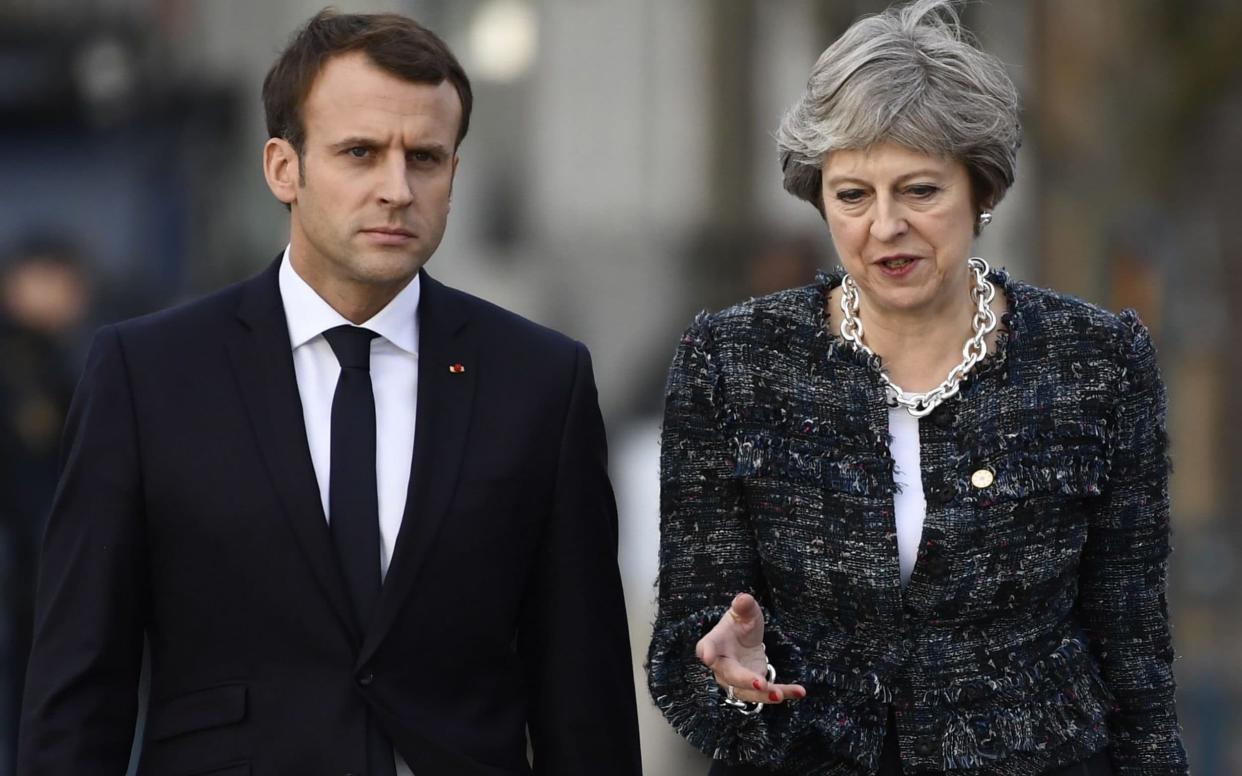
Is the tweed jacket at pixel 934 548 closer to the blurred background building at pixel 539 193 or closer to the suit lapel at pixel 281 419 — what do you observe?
the suit lapel at pixel 281 419

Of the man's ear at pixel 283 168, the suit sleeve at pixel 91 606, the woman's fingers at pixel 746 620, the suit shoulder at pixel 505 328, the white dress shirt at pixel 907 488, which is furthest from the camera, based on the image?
the suit shoulder at pixel 505 328

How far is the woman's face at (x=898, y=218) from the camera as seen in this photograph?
3670mm

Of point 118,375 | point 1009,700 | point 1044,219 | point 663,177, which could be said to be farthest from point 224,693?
point 1044,219

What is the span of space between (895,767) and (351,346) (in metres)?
1.16

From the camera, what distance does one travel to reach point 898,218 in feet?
12.0

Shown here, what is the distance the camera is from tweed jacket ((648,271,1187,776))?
370cm

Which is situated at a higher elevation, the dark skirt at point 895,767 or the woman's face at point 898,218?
the woman's face at point 898,218

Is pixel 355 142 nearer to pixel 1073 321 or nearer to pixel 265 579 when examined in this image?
pixel 265 579

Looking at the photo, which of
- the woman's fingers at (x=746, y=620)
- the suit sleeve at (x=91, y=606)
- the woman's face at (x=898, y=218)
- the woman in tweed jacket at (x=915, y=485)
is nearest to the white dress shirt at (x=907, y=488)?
the woman in tweed jacket at (x=915, y=485)

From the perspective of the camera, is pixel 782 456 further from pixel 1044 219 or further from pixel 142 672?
pixel 1044 219

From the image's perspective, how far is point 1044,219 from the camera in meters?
12.8

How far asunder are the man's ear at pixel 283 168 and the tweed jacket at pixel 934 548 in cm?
73

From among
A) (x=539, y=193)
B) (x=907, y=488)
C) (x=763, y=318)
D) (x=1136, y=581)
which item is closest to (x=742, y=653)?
(x=907, y=488)

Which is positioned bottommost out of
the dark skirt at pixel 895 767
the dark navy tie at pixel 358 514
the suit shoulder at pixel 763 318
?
the dark skirt at pixel 895 767
